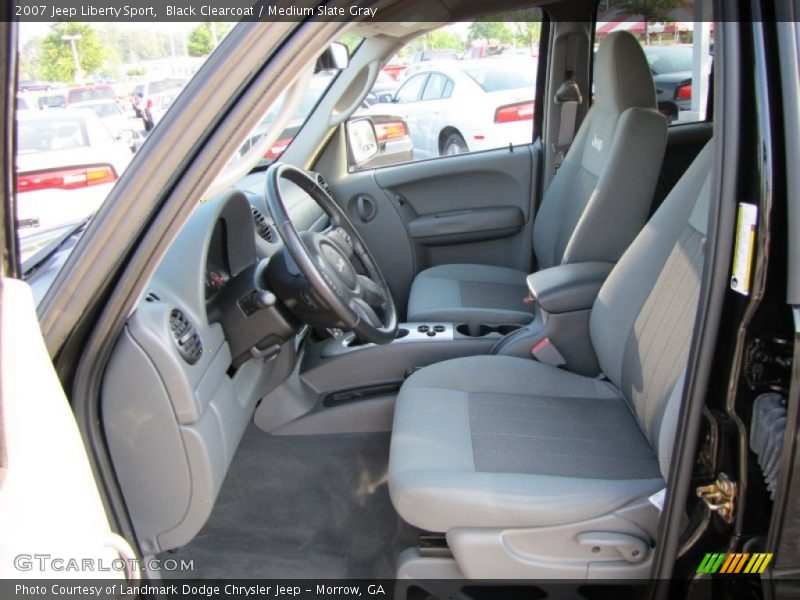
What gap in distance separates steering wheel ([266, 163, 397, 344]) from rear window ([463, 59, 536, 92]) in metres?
1.66

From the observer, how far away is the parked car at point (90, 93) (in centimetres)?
155

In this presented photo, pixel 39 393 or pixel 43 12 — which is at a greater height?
pixel 43 12

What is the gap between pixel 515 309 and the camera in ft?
8.31

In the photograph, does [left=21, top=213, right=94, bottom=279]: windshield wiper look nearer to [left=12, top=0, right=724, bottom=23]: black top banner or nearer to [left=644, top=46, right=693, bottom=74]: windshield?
[left=12, top=0, right=724, bottom=23]: black top banner

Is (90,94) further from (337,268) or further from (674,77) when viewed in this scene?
(674,77)

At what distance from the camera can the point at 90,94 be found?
1.68m

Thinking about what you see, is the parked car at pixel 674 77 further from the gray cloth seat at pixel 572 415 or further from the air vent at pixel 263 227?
the air vent at pixel 263 227

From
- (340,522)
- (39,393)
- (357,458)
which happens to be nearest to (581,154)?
(357,458)

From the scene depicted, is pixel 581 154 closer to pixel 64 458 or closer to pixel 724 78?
pixel 724 78

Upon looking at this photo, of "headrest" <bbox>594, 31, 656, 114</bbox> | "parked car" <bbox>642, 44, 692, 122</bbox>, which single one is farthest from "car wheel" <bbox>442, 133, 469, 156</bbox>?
"headrest" <bbox>594, 31, 656, 114</bbox>

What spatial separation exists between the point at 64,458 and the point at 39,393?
98 mm

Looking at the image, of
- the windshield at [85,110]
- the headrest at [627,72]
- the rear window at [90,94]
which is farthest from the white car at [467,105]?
the windshield at [85,110]

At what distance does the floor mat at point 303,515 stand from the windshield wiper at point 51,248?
90cm

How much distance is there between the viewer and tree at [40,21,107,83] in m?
1.24
